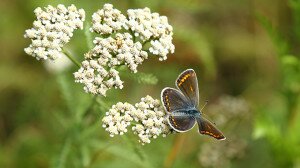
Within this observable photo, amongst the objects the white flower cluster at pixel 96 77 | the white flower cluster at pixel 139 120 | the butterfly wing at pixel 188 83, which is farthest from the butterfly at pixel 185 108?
the white flower cluster at pixel 96 77

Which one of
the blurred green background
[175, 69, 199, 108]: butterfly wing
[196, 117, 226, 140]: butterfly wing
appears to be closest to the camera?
[196, 117, 226, 140]: butterfly wing

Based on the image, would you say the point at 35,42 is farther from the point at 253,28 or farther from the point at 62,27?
the point at 253,28

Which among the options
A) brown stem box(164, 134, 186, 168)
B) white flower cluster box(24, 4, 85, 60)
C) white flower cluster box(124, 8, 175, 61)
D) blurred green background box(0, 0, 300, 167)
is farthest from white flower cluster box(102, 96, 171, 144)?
brown stem box(164, 134, 186, 168)

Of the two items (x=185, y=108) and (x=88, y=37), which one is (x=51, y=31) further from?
(x=185, y=108)

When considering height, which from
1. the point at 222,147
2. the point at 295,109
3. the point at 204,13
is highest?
the point at 204,13

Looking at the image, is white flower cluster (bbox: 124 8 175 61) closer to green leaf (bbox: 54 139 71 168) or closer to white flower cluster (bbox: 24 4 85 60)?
white flower cluster (bbox: 24 4 85 60)

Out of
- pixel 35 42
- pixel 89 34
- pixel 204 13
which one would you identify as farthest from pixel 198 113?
pixel 204 13
